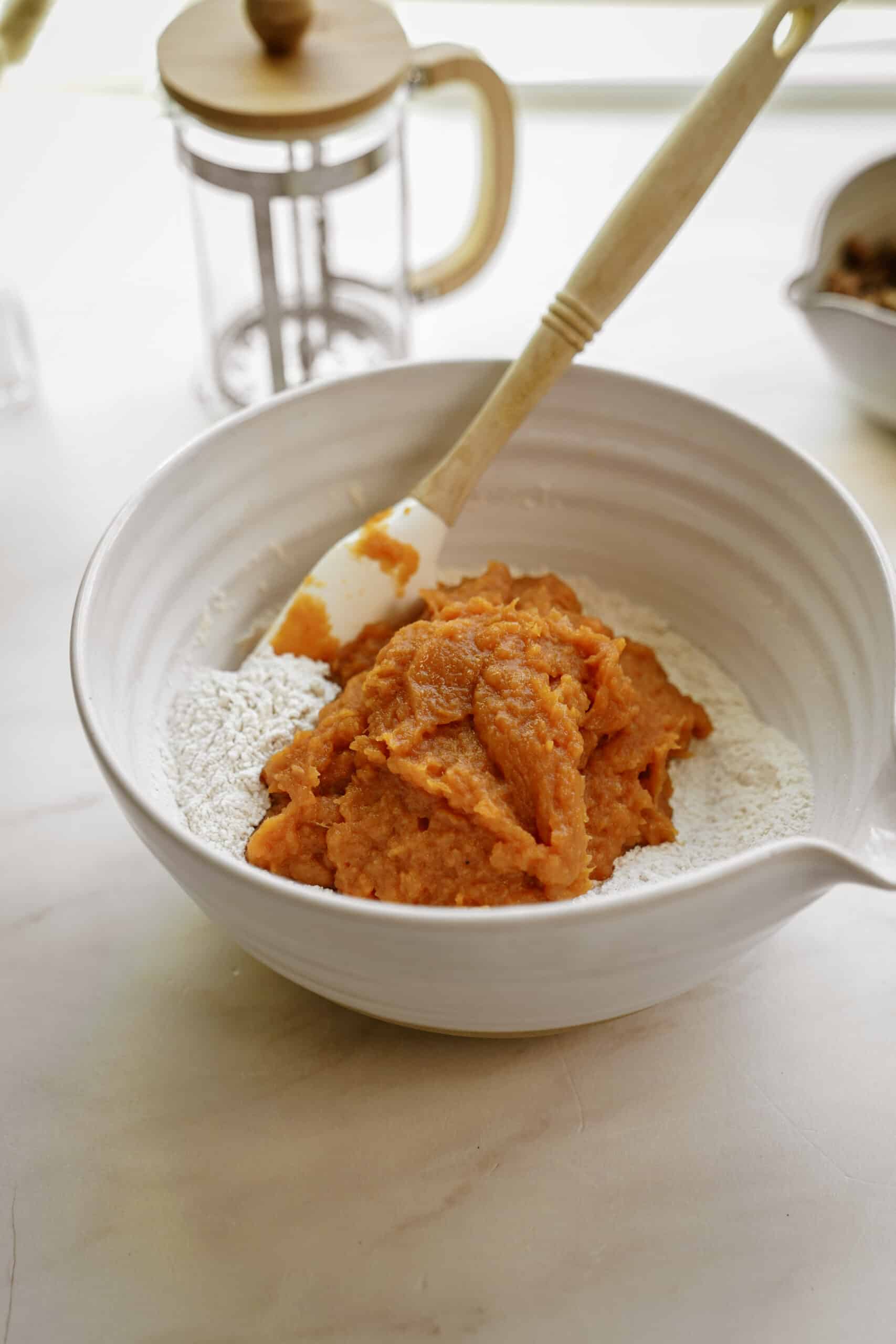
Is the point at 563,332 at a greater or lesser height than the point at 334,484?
greater

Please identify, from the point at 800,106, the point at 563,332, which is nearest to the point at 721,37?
the point at 800,106

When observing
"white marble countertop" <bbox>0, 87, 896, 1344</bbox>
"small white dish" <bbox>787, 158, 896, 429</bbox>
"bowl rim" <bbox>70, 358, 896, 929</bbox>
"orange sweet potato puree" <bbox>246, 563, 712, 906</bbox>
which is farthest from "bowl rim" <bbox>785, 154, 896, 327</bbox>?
"white marble countertop" <bbox>0, 87, 896, 1344</bbox>

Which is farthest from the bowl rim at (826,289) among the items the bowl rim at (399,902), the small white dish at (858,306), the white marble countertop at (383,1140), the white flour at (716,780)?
the white marble countertop at (383,1140)

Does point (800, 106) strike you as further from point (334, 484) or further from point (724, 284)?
point (334, 484)

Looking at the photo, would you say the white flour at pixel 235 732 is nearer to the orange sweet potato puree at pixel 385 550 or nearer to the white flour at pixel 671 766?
the white flour at pixel 671 766

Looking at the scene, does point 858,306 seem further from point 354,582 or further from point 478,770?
point 478,770
